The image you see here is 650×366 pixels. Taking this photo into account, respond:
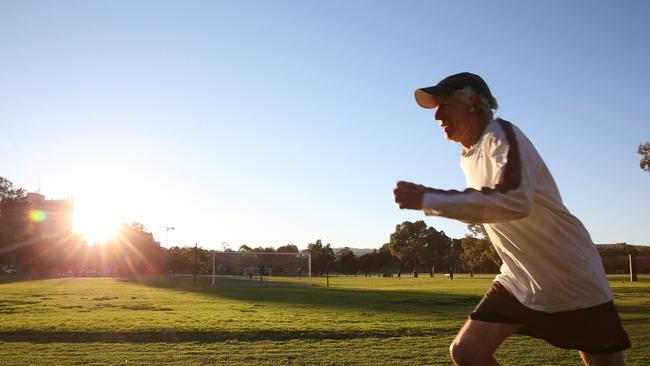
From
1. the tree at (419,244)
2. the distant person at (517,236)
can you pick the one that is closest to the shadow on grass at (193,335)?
the distant person at (517,236)

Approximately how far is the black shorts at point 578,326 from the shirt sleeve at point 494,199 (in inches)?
35.2

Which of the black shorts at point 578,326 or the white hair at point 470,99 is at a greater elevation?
the white hair at point 470,99

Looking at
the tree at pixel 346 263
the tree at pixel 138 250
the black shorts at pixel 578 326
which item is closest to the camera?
the black shorts at pixel 578 326

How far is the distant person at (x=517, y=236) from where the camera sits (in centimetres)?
296

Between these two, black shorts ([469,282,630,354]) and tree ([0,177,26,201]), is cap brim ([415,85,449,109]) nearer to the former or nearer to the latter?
black shorts ([469,282,630,354])

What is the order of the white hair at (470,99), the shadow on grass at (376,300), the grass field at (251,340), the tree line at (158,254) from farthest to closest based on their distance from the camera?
the tree line at (158,254) < the shadow on grass at (376,300) < the grass field at (251,340) < the white hair at (470,99)

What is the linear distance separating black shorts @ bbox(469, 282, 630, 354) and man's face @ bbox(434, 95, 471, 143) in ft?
3.67

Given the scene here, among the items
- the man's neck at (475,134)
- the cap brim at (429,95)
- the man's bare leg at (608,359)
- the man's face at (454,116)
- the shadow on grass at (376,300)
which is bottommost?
the shadow on grass at (376,300)

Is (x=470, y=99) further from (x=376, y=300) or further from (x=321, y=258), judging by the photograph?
(x=321, y=258)

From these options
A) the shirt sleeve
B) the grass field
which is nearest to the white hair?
the shirt sleeve

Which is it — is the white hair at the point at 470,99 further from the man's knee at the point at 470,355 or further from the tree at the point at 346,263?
the tree at the point at 346,263

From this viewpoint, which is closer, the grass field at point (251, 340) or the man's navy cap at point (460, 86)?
the man's navy cap at point (460, 86)

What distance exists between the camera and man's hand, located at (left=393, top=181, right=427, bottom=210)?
297 cm

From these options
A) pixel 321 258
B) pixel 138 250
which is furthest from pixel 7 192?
pixel 321 258
